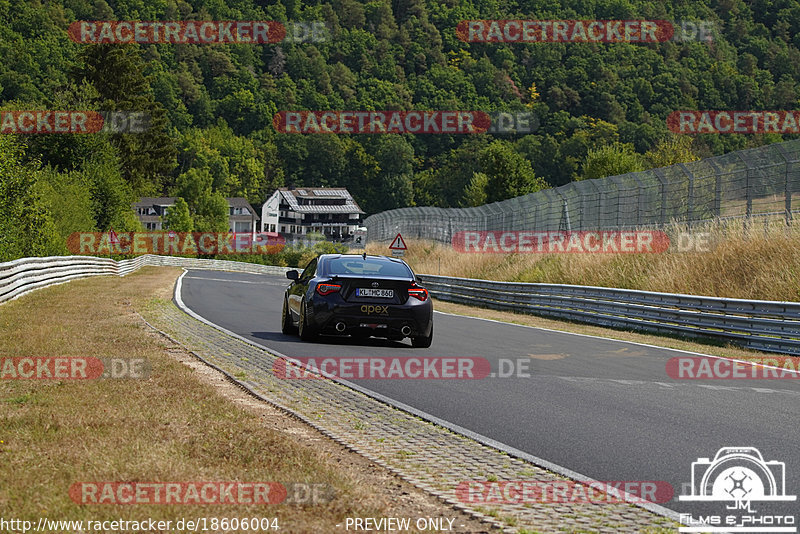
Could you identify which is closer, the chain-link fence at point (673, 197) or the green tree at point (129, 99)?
the chain-link fence at point (673, 197)

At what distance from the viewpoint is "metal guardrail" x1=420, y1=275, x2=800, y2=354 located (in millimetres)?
16625

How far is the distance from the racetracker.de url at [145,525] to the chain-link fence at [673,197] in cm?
1917

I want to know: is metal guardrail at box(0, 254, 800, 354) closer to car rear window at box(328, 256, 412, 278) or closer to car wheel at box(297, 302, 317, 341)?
car rear window at box(328, 256, 412, 278)

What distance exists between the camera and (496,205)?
41.8 metres

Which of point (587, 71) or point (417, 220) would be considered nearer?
point (417, 220)

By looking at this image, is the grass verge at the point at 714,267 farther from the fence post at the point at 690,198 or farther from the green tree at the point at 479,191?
the green tree at the point at 479,191

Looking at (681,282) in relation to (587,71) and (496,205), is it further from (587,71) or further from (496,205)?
(587,71)

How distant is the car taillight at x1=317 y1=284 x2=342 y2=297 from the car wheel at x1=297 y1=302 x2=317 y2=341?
0.48 m

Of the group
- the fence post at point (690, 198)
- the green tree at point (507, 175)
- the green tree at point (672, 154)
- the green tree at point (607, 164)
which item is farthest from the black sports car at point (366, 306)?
the green tree at point (507, 175)

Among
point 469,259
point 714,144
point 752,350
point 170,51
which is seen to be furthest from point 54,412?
point 170,51

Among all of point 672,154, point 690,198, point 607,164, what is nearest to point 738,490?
point 690,198

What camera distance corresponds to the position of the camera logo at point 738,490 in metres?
5.31

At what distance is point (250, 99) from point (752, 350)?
187m

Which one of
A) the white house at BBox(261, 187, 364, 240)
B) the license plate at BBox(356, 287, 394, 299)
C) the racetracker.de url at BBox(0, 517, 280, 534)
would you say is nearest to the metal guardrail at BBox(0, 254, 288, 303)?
the license plate at BBox(356, 287, 394, 299)
